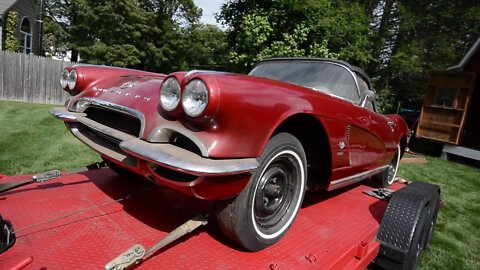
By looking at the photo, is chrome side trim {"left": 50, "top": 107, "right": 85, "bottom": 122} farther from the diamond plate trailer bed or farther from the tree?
the tree

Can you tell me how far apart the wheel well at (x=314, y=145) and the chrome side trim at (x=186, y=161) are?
1.94ft

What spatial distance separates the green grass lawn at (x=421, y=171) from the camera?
3547 millimetres

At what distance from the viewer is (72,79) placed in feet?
9.12

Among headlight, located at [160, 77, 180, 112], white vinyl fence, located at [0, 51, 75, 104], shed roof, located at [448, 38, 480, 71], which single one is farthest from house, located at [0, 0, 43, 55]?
shed roof, located at [448, 38, 480, 71]

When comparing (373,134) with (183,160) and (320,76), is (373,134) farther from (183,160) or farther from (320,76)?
(183,160)

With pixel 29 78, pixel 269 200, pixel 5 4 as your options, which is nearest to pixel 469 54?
pixel 269 200

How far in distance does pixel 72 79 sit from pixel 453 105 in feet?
37.5

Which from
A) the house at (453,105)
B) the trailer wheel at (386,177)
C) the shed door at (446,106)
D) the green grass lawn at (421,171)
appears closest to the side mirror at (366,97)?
the trailer wheel at (386,177)

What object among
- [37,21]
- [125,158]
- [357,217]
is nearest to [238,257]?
[125,158]

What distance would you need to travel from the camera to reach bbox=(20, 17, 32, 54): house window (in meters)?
20.0

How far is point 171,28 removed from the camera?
26.8 metres

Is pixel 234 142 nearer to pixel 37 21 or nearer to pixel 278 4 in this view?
pixel 278 4

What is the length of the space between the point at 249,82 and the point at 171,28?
26.6 meters

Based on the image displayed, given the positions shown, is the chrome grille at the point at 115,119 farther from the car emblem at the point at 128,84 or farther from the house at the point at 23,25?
the house at the point at 23,25
